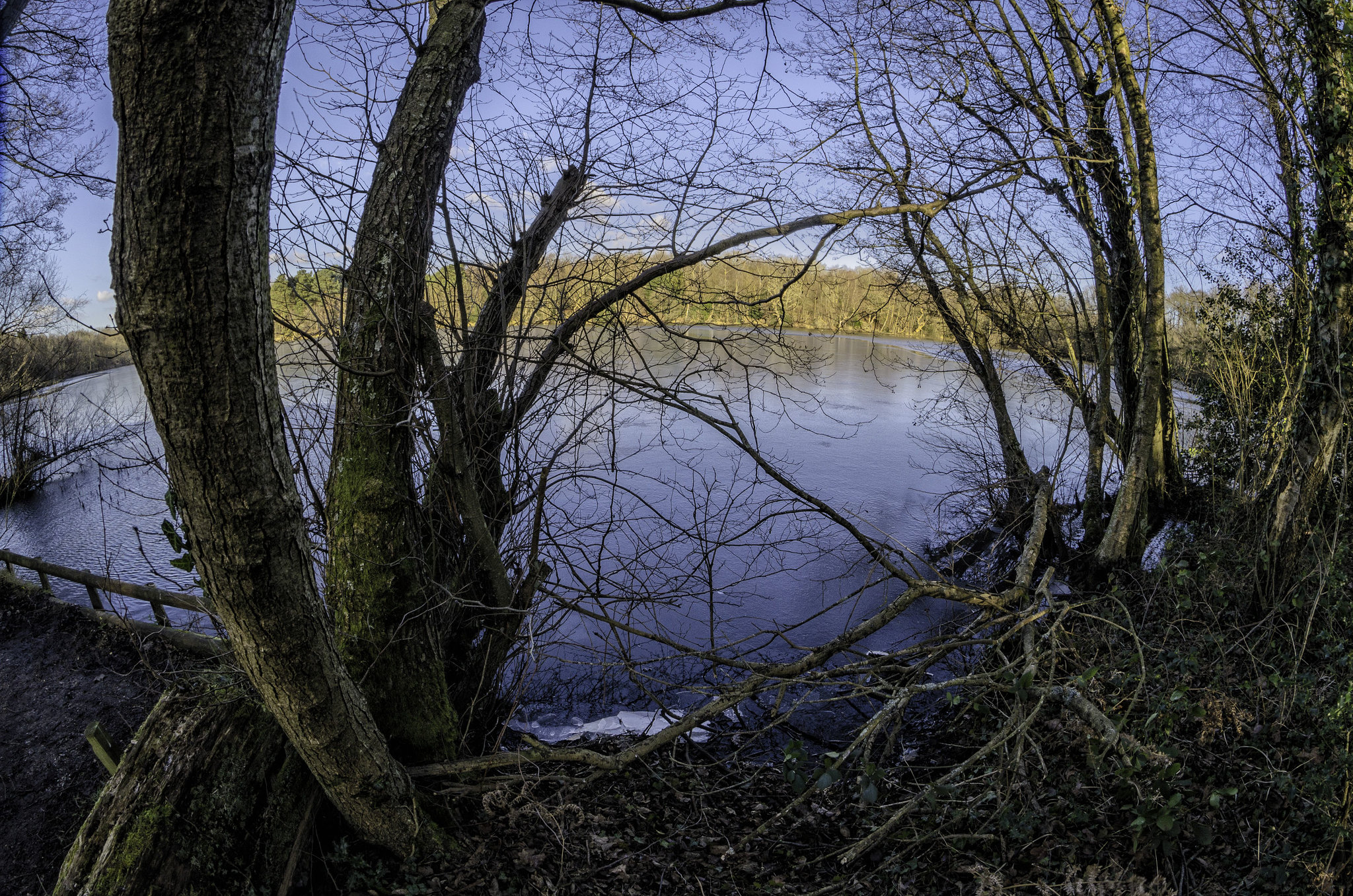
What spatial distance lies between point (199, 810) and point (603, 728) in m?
3.42

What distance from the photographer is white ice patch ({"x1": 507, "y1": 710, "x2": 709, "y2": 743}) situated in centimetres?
607

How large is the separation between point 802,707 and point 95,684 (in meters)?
6.61

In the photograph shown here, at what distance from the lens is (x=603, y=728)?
627cm

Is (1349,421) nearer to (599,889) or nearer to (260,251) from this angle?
(599,889)

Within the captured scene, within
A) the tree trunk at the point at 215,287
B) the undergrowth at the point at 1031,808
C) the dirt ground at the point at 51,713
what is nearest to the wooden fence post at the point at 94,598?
the dirt ground at the point at 51,713

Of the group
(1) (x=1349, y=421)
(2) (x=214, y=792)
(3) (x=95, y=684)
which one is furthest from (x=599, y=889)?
(1) (x=1349, y=421)

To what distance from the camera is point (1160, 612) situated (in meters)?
6.69

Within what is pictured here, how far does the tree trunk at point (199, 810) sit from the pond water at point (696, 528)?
1.41 m

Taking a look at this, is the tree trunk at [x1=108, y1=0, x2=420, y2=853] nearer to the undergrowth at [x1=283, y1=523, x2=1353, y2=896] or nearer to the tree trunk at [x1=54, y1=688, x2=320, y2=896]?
the tree trunk at [x1=54, y1=688, x2=320, y2=896]

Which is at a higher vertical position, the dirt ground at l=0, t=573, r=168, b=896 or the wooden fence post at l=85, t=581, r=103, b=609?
the wooden fence post at l=85, t=581, r=103, b=609

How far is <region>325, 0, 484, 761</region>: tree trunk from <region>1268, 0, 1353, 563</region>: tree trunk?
6.49 m

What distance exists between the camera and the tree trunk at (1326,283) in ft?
19.9

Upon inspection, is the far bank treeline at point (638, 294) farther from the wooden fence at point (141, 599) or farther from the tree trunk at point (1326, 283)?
the tree trunk at point (1326, 283)

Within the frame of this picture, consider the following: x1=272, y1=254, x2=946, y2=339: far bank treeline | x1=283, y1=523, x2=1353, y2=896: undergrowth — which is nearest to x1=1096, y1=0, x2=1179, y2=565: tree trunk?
x1=283, y1=523, x2=1353, y2=896: undergrowth
